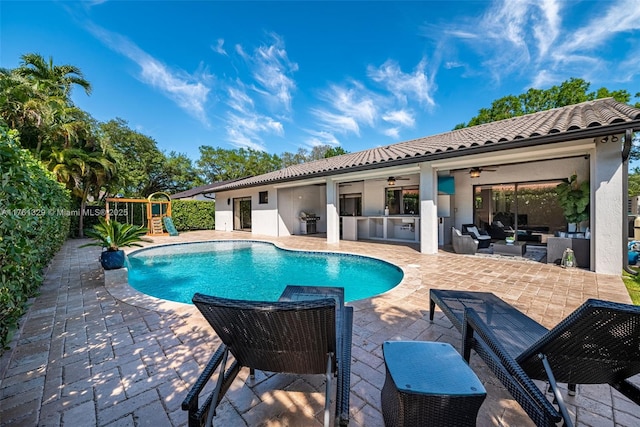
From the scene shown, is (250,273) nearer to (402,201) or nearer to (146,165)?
(402,201)

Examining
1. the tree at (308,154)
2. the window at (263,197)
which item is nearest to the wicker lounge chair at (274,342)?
the window at (263,197)

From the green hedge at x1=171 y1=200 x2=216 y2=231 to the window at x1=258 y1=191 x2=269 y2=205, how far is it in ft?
22.4

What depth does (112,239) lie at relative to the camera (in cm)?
612

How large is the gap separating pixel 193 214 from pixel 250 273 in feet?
48.9

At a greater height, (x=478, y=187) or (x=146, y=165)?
(x=146, y=165)

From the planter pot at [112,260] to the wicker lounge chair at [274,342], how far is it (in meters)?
5.67

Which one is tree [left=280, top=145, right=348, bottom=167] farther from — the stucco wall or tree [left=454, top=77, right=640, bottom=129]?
the stucco wall

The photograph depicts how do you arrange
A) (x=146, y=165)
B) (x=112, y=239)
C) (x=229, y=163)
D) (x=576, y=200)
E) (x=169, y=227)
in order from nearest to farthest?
(x=112, y=239), (x=576, y=200), (x=169, y=227), (x=146, y=165), (x=229, y=163)

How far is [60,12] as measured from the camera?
8508 mm

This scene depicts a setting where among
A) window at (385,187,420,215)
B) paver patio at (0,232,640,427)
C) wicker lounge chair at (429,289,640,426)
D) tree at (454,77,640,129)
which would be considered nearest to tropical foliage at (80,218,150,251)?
paver patio at (0,232,640,427)

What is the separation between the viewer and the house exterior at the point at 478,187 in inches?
234

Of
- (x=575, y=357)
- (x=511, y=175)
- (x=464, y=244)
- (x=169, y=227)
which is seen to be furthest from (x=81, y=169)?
(x=511, y=175)

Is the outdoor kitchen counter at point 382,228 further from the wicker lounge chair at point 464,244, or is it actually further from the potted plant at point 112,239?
the potted plant at point 112,239

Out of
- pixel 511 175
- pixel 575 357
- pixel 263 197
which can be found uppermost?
pixel 511 175
